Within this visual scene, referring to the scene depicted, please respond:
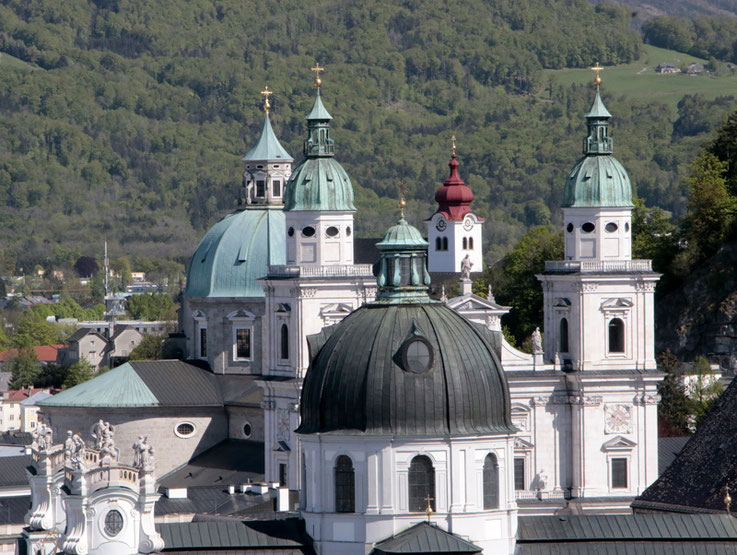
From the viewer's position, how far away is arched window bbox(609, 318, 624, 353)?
111 metres

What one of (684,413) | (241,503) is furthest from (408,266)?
(684,413)

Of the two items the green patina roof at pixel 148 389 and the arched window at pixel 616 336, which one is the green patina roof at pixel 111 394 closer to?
the green patina roof at pixel 148 389

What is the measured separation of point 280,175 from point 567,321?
26.5m

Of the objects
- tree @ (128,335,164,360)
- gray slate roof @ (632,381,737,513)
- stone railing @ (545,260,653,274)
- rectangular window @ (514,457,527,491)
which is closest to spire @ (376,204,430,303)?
gray slate roof @ (632,381,737,513)

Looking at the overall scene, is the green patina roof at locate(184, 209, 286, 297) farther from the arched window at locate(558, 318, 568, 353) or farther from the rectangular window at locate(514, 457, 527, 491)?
the rectangular window at locate(514, 457, 527, 491)

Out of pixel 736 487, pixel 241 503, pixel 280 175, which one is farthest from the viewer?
pixel 280 175

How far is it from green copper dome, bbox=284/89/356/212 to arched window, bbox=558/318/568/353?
34.8 ft

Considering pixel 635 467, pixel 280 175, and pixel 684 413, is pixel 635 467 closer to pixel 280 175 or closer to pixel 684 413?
pixel 684 413

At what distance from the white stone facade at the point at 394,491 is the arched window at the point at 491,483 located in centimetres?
20

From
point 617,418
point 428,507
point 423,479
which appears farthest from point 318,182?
point 428,507

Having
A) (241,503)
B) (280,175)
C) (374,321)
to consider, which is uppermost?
(280,175)

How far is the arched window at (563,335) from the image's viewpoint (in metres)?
111

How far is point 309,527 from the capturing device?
70.8 metres

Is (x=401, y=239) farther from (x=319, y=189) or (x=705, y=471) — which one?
(x=319, y=189)
